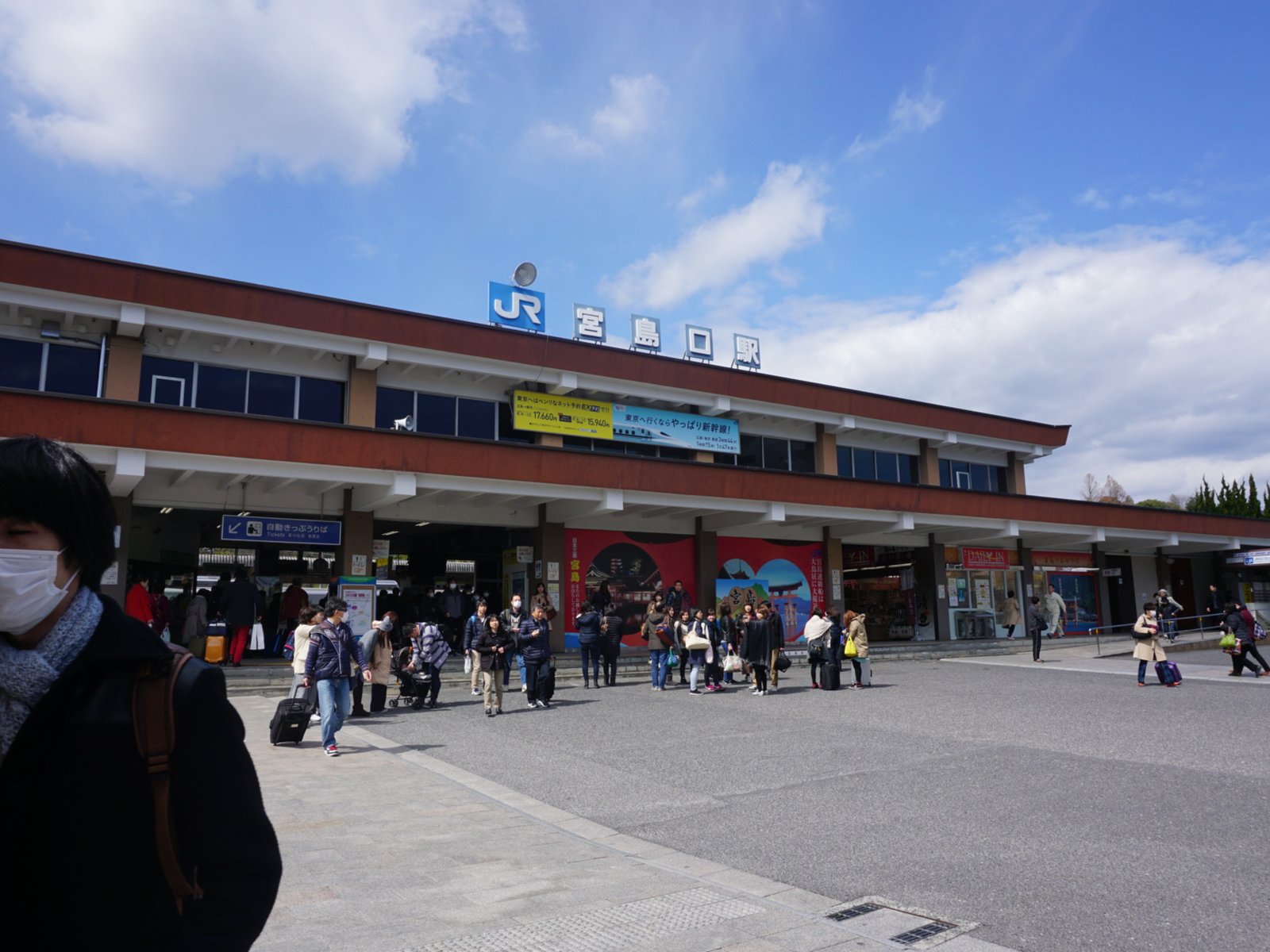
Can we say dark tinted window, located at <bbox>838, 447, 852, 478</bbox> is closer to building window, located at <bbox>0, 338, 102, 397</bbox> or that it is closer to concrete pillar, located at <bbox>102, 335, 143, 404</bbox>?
concrete pillar, located at <bbox>102, 335, 143, 404</bbox>

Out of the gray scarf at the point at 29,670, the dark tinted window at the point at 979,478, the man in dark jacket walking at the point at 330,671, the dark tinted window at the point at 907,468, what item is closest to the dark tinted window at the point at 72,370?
the man in dark jacket walking at the point at 330,671

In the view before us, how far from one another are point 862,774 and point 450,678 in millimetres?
12121

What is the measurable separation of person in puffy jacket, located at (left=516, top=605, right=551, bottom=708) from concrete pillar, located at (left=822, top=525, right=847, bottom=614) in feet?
49.4

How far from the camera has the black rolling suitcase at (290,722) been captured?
37.4 feet

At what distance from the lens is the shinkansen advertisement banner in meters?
23.7

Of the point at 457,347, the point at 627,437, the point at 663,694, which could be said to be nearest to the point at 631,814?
the point at 663,694

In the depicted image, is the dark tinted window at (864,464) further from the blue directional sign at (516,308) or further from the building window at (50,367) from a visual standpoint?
the building window at (50,367)

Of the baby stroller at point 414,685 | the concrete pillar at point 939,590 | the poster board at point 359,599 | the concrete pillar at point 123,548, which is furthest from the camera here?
the concrete pillar at point 939,590

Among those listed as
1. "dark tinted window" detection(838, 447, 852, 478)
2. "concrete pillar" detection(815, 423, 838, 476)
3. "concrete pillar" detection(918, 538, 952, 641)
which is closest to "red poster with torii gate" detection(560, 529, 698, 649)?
"concrete pillar" detection(815, 423, 838, 476)

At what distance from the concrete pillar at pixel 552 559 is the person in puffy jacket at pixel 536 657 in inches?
294

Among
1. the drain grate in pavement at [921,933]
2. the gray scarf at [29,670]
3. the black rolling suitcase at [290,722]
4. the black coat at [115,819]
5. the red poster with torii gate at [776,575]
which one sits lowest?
the drain grate in pavement at [921,933]

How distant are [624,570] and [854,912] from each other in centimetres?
1983

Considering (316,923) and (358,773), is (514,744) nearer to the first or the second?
(358,773)

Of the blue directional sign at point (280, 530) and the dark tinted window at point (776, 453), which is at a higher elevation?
the dark tinted window at point (776, 453)
